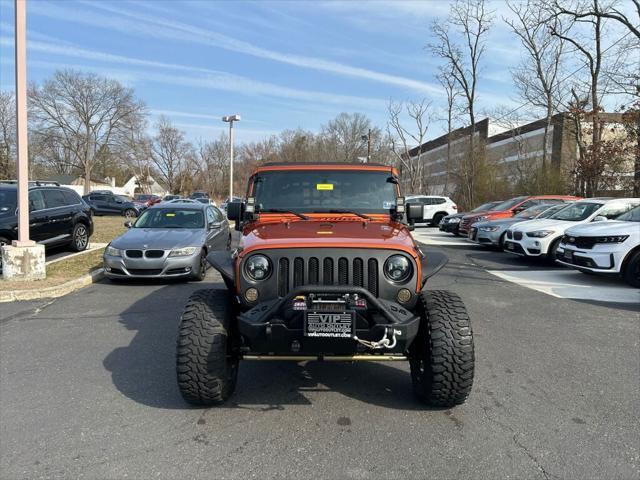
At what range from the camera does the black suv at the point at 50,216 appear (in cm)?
955

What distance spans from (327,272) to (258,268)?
19.7 inches

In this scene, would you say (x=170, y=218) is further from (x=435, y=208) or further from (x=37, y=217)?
(x=435, y=208)

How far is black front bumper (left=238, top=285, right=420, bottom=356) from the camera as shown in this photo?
Result: 3.17 m

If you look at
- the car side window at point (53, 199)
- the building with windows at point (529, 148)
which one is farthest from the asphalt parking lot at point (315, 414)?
the building with windows at point (529, 148)

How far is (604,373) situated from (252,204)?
3.64 meters

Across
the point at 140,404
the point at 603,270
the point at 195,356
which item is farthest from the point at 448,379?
the point at 603,270

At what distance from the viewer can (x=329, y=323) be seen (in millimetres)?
3145

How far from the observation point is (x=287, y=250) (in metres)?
3.44

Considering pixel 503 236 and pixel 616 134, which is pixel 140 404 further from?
pixel 616 134

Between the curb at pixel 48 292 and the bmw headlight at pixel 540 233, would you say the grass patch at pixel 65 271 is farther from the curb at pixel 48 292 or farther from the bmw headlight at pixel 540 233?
the bmw headlight at pixel 540 233


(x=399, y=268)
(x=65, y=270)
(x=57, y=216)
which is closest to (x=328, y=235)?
(x=399, y=268)

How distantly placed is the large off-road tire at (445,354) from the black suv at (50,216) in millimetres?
9007

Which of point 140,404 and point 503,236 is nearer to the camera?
point 140,404

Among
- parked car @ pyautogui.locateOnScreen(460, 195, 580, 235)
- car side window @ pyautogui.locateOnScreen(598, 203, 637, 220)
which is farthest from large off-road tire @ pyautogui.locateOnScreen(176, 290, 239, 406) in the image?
parked car @ pyautogui.locateOnScreen(460, 195, 580, 235)
